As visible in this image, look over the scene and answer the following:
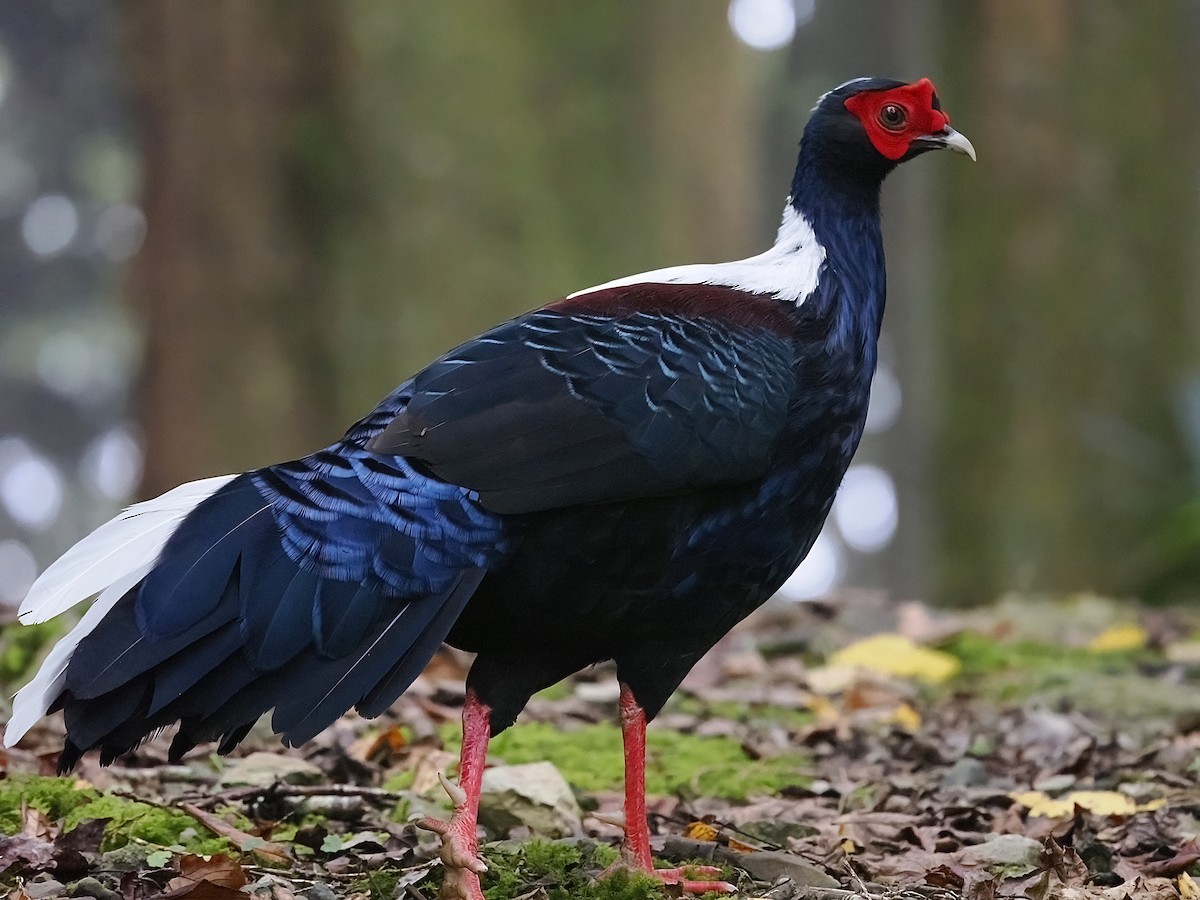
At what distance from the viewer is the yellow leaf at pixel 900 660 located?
22.3ft

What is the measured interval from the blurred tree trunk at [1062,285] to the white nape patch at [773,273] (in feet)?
17.0

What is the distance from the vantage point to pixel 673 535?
13.1 ft

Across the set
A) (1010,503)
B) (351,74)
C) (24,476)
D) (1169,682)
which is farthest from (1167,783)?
(24,476)

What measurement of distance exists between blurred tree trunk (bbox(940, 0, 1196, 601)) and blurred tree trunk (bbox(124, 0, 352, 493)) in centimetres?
391

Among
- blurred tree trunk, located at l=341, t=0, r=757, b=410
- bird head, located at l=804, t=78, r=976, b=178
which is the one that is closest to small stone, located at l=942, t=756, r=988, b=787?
bird head, located at l=804, t=78, r=976, b=178

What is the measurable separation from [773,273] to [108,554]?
1997 millimetres

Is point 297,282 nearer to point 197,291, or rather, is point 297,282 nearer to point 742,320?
point 197,291

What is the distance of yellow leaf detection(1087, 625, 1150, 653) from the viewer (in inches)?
280

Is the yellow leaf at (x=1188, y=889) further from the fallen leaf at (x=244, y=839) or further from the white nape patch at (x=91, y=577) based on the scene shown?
the white nape patch at (x=91, y=577)

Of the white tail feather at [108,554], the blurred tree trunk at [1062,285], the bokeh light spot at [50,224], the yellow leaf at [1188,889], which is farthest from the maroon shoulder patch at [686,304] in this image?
the bokeh light spot at [50,224]

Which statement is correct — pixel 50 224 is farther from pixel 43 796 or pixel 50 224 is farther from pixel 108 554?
pixel 108 554

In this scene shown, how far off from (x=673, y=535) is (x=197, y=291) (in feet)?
20.6

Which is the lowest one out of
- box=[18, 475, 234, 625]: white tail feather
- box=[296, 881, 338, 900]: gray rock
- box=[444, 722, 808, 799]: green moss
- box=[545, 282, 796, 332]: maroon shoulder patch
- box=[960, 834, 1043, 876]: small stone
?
box=[444, 722, 808, 799]: green moss

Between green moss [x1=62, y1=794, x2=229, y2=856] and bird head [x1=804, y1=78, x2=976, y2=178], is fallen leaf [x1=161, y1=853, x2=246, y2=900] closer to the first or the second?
green moss [x1=62, y1=794, x2=229, y2=856]
